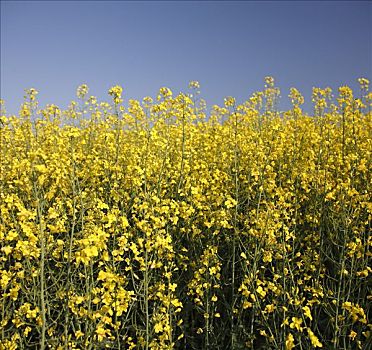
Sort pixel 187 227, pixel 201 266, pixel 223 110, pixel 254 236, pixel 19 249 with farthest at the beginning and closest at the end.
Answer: pixel 223 110
pixel 187 227
pixel 201 266
pixel 254 236
pixel 19 249

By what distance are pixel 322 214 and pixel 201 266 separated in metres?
1.26

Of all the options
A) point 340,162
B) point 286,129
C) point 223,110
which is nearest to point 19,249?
point 340,162

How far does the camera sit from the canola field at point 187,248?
10.7ft

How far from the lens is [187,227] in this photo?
173 inches

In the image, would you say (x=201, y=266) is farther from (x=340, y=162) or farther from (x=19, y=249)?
(x=340, y=162)

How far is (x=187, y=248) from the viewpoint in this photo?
15.7ft

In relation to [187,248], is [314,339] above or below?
below

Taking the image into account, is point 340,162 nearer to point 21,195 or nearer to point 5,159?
point 21,195

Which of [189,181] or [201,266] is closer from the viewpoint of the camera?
[201,266]

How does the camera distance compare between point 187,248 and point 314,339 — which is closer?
point 314,339

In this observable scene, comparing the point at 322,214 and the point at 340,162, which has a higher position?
the point at 340,162

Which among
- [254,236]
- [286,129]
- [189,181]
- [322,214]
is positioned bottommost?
[254,236]

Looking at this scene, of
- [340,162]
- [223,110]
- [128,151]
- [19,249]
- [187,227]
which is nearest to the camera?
[19,249]

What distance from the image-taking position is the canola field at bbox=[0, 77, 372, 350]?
325 centimetres
